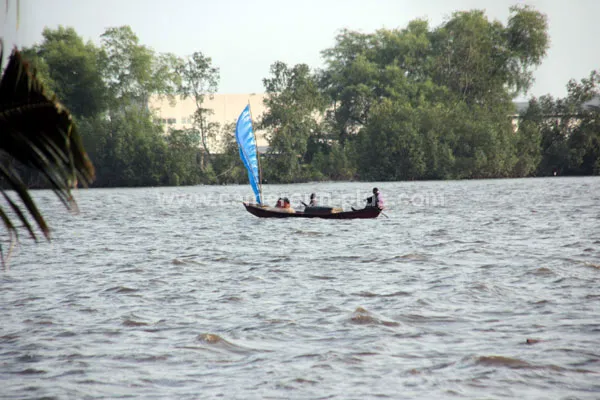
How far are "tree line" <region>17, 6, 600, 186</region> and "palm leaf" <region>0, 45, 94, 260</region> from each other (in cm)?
7019

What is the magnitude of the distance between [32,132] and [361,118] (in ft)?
276

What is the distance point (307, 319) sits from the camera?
34.2 ft

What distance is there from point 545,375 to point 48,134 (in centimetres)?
559

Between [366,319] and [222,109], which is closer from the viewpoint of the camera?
[366,319]

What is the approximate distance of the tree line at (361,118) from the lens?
2931 inches

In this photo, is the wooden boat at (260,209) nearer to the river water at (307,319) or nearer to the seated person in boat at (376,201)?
the seated person in boat at (376,201)

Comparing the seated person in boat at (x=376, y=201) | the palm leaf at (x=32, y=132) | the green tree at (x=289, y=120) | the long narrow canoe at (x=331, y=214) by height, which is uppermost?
the green tree at (x=289, y=120)

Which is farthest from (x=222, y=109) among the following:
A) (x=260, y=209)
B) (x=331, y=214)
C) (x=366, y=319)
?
(x=366, y=319)

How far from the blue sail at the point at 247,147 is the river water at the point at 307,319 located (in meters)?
8.81

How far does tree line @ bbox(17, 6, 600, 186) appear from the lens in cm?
7444

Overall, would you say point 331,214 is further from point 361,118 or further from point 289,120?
point 361,118

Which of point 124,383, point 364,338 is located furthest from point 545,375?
point 124,383

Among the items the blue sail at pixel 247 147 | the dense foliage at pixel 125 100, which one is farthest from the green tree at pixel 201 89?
the blue sail at pixel 247 147

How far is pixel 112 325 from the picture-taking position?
10.3 metres
